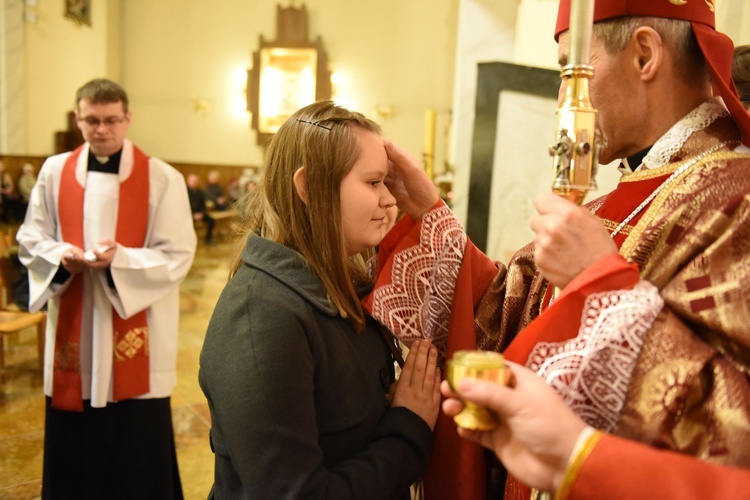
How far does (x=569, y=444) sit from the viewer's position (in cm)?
87

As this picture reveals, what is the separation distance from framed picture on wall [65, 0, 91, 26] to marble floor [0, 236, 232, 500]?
24.7 feet

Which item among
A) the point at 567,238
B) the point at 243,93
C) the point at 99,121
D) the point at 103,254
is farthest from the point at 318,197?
A: the point at 243,93

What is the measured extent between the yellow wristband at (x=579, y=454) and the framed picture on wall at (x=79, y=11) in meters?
12.6

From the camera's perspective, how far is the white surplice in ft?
9.90

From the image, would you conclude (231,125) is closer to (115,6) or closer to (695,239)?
(115,6)

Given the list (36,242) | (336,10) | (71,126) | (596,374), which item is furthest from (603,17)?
(336,10)

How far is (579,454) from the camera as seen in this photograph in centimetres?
87

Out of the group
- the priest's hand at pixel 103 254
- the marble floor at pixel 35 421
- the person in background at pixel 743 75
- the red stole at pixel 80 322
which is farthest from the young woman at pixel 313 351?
the marble floor at pixel 35 421

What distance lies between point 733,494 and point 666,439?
111mm

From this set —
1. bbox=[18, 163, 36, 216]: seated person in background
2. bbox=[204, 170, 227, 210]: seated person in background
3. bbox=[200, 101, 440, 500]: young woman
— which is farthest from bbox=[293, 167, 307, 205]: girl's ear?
bbox=[204, 170, 227, 210]: seated person in background

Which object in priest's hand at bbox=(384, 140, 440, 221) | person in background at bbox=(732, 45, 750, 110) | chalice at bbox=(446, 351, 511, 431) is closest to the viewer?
chalice at bbox=(446, 351, 511, 431)

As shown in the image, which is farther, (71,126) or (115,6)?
(115,6)

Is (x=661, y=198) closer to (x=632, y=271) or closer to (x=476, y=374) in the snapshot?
(x=632, y=271)

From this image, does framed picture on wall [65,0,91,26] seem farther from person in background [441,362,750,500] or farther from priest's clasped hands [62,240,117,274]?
person in background [441,362,750,500]
